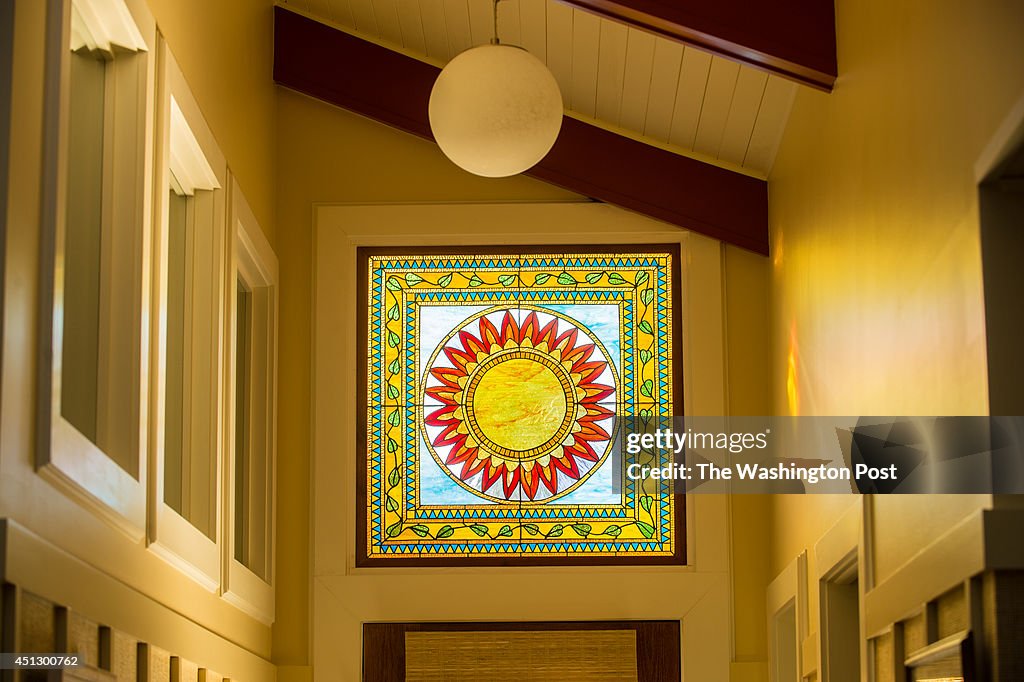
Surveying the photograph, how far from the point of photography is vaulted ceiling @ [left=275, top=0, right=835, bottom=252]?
3.74m

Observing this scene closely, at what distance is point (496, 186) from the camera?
515cm

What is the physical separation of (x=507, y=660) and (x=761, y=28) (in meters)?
2.37

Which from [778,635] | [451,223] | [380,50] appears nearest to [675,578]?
[778,635]

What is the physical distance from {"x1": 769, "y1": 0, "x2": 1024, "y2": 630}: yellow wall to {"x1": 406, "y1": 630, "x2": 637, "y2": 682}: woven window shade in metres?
0.92

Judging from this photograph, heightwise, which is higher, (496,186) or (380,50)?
(380,50)

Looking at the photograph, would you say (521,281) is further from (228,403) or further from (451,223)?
(228,403)

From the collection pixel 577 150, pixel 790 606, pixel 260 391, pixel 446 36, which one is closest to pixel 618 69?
pixel 577 150

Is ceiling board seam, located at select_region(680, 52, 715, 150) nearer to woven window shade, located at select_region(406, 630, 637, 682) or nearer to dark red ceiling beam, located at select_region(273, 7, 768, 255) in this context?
dark red ceiling beam, located at select_region(273, 7, 768, 255)

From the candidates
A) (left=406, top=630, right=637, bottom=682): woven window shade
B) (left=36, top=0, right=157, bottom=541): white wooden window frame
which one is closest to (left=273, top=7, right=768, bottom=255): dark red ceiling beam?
(left=406, top=630, right=637, bottom=682): woven window shade

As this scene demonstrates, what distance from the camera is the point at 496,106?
12.5 ft

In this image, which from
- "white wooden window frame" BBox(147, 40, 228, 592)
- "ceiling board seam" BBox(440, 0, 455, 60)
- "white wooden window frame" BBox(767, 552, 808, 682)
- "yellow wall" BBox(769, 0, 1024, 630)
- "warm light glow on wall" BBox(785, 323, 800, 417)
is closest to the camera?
"yellow wall" BBox(769, 0, 1024, 630)

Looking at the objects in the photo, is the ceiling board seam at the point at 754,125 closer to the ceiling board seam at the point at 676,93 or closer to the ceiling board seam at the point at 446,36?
the ceiling board seam at the point at 676,93

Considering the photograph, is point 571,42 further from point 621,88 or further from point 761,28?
point 761,28

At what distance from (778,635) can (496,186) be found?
1909 mm
